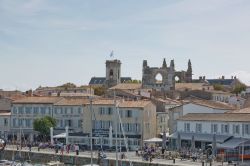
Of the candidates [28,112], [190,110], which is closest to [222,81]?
[28,112]

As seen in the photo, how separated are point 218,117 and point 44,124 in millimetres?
24087

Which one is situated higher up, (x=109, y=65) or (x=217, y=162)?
(x=109, y=65)

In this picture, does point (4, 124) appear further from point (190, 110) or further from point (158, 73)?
point (158, 73)

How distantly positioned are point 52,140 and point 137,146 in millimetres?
11012

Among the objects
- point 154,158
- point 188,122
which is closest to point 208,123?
point 188,122

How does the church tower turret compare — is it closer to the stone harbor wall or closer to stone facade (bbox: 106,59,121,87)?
stone facade (bbox: 106,59,121,87)

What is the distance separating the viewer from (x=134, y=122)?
66500 mm

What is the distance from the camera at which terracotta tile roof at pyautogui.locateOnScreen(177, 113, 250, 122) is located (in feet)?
188

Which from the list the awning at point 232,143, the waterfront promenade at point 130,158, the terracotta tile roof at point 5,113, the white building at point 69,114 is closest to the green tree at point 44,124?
the white building at point 69,114

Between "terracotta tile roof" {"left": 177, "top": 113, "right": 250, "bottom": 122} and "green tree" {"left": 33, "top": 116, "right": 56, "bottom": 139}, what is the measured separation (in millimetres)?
18556

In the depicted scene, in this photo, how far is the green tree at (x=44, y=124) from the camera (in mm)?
73125

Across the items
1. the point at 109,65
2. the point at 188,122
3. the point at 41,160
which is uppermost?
the point at 109,65

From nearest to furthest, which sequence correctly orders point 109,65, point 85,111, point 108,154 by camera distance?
1. point 108,154
2. point 85,111
3. point 109,65

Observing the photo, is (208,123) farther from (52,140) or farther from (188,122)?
(52,140)
